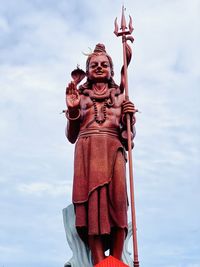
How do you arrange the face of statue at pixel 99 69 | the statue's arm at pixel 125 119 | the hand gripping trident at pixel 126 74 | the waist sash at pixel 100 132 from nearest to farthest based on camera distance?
the hand gripping trident at pixel 126 74, the statue's arm at pixel 125 119, the waist sash at pixel 100 132, the face of statue at pixel 99 69

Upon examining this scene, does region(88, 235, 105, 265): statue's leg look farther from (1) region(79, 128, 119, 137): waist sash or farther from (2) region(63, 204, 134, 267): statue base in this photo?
(1) region(79, 128, 119, 137): waist sash

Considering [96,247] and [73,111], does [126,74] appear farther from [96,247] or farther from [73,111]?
[96,247]

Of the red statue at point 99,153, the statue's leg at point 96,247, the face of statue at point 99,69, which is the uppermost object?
the face of statue at point 99,69

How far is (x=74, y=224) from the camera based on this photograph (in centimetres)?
736

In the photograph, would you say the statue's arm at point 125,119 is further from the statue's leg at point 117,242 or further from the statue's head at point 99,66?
the statue's leg at point 117,242

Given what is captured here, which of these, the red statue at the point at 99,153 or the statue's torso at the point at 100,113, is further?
the statue's torso at the point at 100,113

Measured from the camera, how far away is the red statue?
704cm

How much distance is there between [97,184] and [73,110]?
105 cm

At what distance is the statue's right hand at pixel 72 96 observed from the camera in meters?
7.39

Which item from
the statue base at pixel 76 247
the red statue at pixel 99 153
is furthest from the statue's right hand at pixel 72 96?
the statue base at pixel 76 247

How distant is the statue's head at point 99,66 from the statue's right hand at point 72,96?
1.34 feet

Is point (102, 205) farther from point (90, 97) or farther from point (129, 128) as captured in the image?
point (90, 97)

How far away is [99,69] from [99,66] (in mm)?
40

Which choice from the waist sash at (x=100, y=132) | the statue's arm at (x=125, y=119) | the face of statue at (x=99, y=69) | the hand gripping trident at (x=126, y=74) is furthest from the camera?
the face of statue at (x=99, y=69)
